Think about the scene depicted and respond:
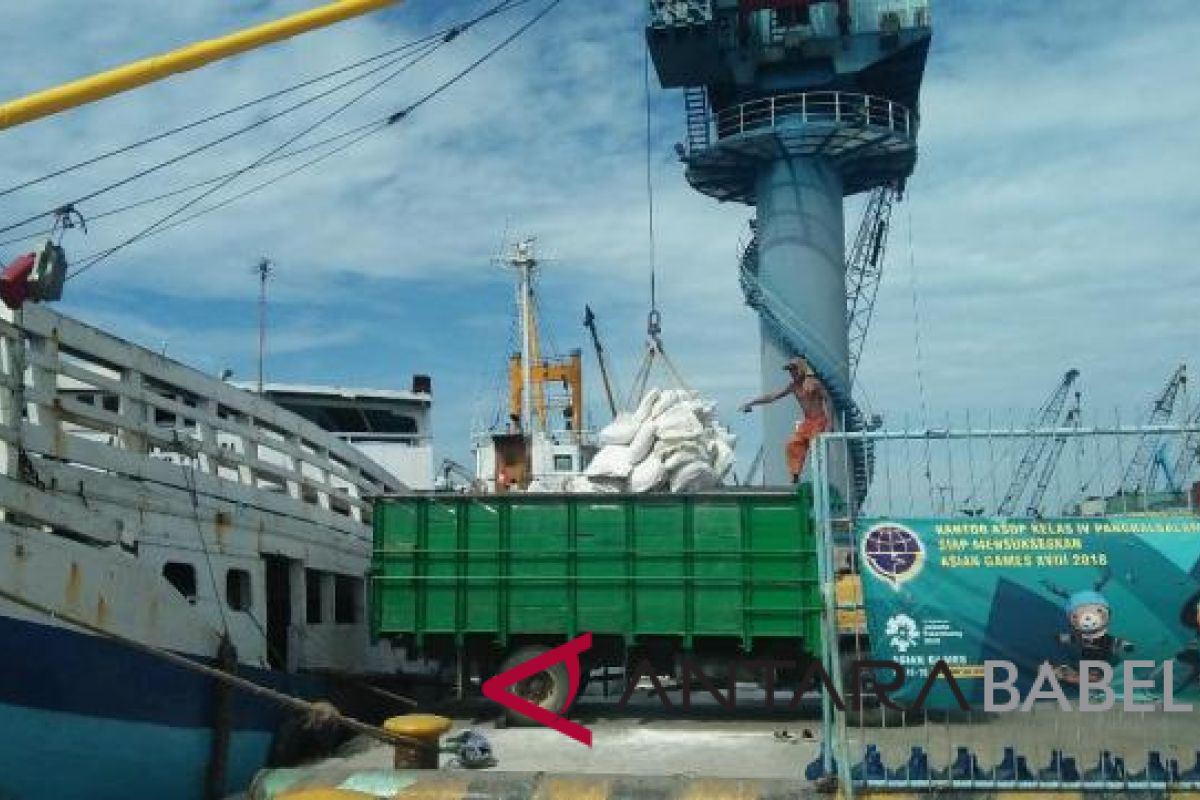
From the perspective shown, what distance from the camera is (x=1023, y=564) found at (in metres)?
7.38

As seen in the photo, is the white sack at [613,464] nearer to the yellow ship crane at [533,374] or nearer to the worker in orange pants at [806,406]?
the worker in orange pants at [806,406]

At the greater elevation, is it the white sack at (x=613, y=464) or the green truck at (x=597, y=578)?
the white sack at (x=613, y=464)

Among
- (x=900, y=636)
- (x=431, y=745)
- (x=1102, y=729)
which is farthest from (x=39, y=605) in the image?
(x=1102, y=729)

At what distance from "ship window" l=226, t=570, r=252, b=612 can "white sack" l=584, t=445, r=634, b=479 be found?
398 cm

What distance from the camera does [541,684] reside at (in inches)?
495

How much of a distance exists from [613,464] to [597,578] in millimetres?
1447

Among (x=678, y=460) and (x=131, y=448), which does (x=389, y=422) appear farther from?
(x=131, y=448)

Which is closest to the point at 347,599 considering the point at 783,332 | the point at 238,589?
the point at 238,589

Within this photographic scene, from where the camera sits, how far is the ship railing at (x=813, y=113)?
26781 mm

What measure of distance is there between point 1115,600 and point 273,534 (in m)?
7.91

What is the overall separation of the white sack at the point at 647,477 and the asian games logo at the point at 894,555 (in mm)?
5472

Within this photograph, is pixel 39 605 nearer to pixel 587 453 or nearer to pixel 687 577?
pixel 687 577

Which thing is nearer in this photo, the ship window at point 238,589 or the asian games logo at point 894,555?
the asian games logo at point 894,555

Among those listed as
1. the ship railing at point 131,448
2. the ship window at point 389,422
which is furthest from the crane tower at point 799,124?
the ship railing at point 131,448
